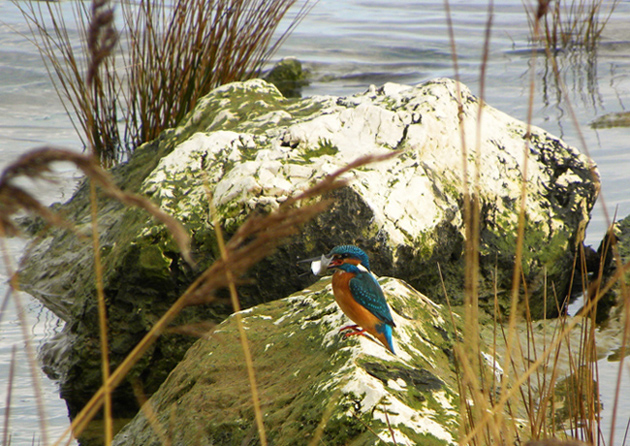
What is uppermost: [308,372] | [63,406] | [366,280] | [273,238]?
[273,238]

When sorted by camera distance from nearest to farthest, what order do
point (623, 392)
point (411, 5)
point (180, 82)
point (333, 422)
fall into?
point (333, 422) → point (623, 392) → point (180, 82) → point (411, 5)

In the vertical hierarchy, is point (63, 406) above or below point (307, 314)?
below

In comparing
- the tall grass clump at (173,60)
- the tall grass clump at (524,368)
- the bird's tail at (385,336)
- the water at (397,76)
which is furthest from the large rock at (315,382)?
the tall grass clump at (173,60)

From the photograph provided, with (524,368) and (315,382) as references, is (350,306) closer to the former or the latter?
(315,382)

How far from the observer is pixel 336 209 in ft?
10.3

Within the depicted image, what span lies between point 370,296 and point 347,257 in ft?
0.79

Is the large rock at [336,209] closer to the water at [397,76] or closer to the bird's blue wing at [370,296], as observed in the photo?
the water at [397,76]

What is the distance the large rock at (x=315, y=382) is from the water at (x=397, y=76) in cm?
92

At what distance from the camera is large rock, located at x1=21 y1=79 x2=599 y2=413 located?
320 centimetres

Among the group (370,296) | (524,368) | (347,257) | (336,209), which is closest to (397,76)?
(336,209)

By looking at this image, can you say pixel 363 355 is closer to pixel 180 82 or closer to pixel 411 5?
pixel 180 82

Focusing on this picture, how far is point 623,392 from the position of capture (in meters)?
3.06

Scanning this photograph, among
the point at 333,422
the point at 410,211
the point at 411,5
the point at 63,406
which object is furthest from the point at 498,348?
the point at 411,5

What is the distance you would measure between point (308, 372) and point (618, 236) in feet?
9.45
